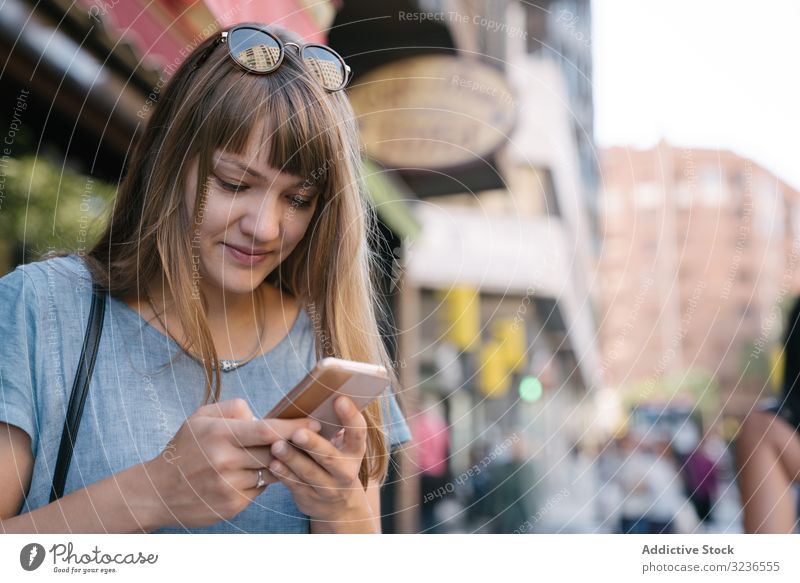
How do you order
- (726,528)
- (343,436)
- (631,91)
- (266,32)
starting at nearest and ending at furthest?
1. (343,436)
2. (266,32)
3. (726,528)
4. (631,91)

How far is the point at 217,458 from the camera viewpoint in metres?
0.75

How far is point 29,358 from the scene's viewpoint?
805mm

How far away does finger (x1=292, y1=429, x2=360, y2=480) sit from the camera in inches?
29.6

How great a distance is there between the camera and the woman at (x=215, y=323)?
0.79 m

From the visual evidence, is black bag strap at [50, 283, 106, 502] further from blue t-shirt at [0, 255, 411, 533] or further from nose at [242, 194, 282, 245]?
nose at [242, 194, 282, 245]

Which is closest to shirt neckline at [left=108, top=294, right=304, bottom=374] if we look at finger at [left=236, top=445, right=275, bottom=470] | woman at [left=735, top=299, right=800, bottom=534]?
finger at [left=236, top=445, right=275, bottom=470]

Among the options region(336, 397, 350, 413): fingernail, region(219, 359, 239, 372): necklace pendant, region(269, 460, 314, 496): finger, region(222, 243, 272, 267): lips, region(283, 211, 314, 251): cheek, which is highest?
region(283, 211, 314, 251): cheek

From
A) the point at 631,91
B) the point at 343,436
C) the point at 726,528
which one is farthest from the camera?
the point at 631,91

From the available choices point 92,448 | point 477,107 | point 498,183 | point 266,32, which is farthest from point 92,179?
point 498,183
